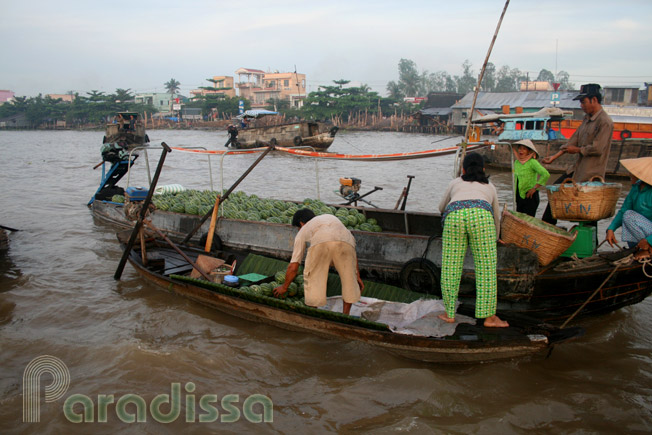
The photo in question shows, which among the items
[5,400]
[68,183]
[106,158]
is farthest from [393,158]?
[68,183]

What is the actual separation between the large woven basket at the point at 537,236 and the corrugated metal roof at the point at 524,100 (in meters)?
34.1

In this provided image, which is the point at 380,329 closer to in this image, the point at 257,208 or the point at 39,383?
the point at 39,383

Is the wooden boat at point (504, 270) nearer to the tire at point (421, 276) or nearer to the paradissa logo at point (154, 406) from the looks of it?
the tire at point (421, 276)

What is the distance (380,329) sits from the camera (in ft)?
13.3

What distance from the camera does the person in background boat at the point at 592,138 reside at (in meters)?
4.94

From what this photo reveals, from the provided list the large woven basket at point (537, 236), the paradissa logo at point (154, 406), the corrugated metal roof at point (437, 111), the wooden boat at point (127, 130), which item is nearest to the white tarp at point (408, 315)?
the large woven basket at point (537, 236)

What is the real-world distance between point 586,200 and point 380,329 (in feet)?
7.89

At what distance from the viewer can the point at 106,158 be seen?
9805 mm

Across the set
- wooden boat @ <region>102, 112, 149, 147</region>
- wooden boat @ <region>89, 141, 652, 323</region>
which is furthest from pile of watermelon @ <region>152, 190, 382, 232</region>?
wooden boat @ <region>102, 112, 149, 147</region>

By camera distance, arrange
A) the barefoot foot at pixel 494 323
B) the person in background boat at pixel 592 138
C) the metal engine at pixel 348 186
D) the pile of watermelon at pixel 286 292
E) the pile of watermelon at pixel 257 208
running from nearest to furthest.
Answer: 1. the barefoot foot at pixel 494 323
2. the pile of watermelon at pixel 286 292
3. the person in background boat at pixel 592 138
4. the pile of watermelon at pixel 257 208
5. the metal engine at pixel 348 186

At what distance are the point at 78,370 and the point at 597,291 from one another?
5051mm

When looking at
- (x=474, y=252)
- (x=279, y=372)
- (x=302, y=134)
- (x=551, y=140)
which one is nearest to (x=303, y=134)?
(x=302, y=134)

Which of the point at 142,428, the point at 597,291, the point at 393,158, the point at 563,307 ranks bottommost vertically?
the point at 142,428

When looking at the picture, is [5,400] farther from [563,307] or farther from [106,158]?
[106,158]
